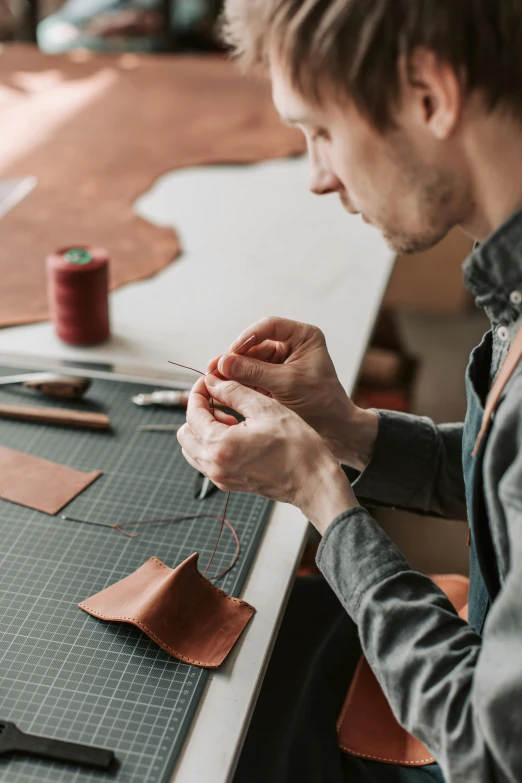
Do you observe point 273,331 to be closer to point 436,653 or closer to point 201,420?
point 201,420

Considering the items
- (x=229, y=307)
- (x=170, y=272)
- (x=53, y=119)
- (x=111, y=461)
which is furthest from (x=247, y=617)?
(x=53, y=119)

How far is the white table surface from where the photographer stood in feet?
3.81

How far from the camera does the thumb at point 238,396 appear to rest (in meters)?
1.05

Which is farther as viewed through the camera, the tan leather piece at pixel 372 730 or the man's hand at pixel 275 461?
the tan leather piece at pixel 372 730

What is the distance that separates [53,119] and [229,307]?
109 cm

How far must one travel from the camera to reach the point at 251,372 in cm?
117

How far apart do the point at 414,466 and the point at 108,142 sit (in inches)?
57.3

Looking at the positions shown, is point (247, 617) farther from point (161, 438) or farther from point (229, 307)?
point (229, 307)

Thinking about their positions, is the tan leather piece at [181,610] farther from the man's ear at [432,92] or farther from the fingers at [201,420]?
the man's ear at [432,92]

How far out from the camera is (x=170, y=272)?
1.81 meters

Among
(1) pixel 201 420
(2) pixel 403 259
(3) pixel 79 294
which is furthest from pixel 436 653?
(2) pixel 403 259

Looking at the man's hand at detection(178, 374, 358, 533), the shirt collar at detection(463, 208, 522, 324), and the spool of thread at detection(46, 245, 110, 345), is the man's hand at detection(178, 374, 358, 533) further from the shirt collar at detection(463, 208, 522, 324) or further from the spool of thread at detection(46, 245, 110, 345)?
the spool of thread at detection(46, 245, 110, 345)

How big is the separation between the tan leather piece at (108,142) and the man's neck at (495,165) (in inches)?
38.2

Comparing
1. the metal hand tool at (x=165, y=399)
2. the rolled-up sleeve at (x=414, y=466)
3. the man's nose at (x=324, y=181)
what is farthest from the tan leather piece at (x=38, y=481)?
the man's nose at (x=324, y=181)
